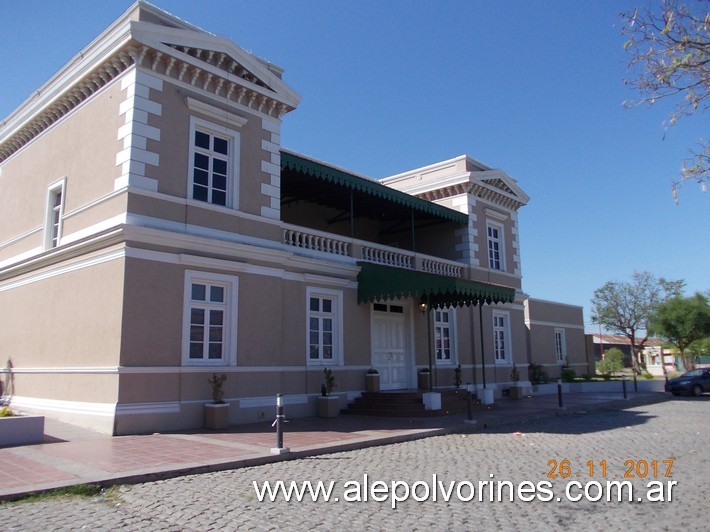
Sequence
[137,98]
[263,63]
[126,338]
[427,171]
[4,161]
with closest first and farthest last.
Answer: [126,338] < [137,98] < [263,63] < [4,161] < [427,171]

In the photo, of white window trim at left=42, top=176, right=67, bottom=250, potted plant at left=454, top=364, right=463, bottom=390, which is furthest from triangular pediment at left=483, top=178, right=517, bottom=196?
white window trim at left=42, top=176, right=67, bottom=250

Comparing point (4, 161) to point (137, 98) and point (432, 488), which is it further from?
point (432, 488)

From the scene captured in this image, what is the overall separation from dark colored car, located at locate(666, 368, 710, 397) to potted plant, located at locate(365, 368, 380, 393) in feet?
52.7

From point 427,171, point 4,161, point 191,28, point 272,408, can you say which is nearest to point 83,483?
point 272,408

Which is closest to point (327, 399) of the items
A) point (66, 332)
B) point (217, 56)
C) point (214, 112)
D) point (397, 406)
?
point (397, 406)

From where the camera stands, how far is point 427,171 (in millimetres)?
23578

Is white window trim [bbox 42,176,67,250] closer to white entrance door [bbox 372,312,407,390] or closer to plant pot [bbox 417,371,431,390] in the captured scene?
white entrance door [bbox 372,312,407,390]

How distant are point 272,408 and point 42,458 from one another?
620cm

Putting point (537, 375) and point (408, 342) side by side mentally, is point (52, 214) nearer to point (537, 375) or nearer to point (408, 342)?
point (408, 342)

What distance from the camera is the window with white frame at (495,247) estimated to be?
77.7 ft

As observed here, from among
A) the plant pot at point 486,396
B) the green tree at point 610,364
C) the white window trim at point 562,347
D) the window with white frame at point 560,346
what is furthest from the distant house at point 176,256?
the green tree at point 610,364

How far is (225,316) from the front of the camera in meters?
13.7

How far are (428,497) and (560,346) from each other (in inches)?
1152

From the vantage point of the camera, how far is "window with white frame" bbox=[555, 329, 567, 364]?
33.5 meters
